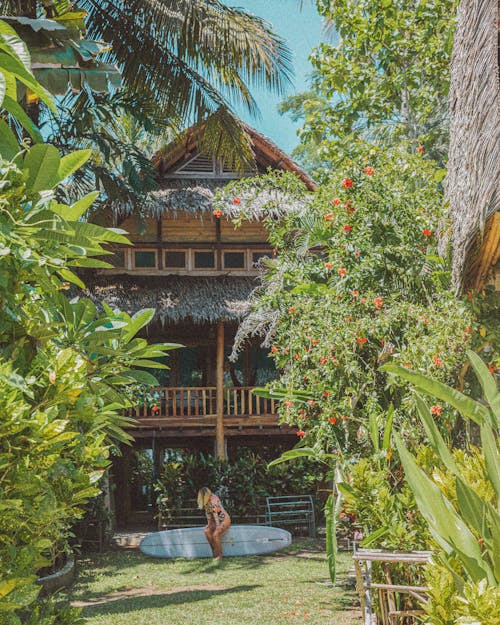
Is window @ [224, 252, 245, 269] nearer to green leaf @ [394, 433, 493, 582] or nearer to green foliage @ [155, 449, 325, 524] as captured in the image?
green foliage @ [155, 449, 325, 524]

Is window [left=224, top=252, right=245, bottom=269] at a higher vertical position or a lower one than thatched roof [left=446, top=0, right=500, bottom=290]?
higher

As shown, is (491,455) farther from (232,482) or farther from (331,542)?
(232,482)

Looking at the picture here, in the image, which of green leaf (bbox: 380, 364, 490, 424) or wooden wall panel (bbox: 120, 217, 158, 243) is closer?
green leaf (bbox: 380, 364, 490, 424)

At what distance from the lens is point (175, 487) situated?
41.4ft

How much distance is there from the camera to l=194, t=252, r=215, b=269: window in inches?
575

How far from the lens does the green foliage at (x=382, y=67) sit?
409 inches

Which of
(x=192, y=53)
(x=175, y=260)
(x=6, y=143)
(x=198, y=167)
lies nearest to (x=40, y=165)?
(x=6, y=143)

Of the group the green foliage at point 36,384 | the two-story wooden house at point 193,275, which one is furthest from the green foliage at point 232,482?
the green foliage at point 36,384

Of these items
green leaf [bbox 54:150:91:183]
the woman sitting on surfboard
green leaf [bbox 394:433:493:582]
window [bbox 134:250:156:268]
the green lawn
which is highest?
window [bbox 134:250:156:268]

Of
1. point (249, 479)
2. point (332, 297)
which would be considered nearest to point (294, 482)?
point (249, 479)

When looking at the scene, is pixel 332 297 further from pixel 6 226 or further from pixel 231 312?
pixel 231 312

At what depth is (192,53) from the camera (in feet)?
27.5

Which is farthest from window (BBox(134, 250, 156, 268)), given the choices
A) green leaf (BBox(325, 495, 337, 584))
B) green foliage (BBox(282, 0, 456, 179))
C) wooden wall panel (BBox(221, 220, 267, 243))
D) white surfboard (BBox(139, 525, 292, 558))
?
green leaf (BBox(325, 495, 337, 584))

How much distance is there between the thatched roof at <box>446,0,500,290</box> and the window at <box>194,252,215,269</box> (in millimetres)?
10366
